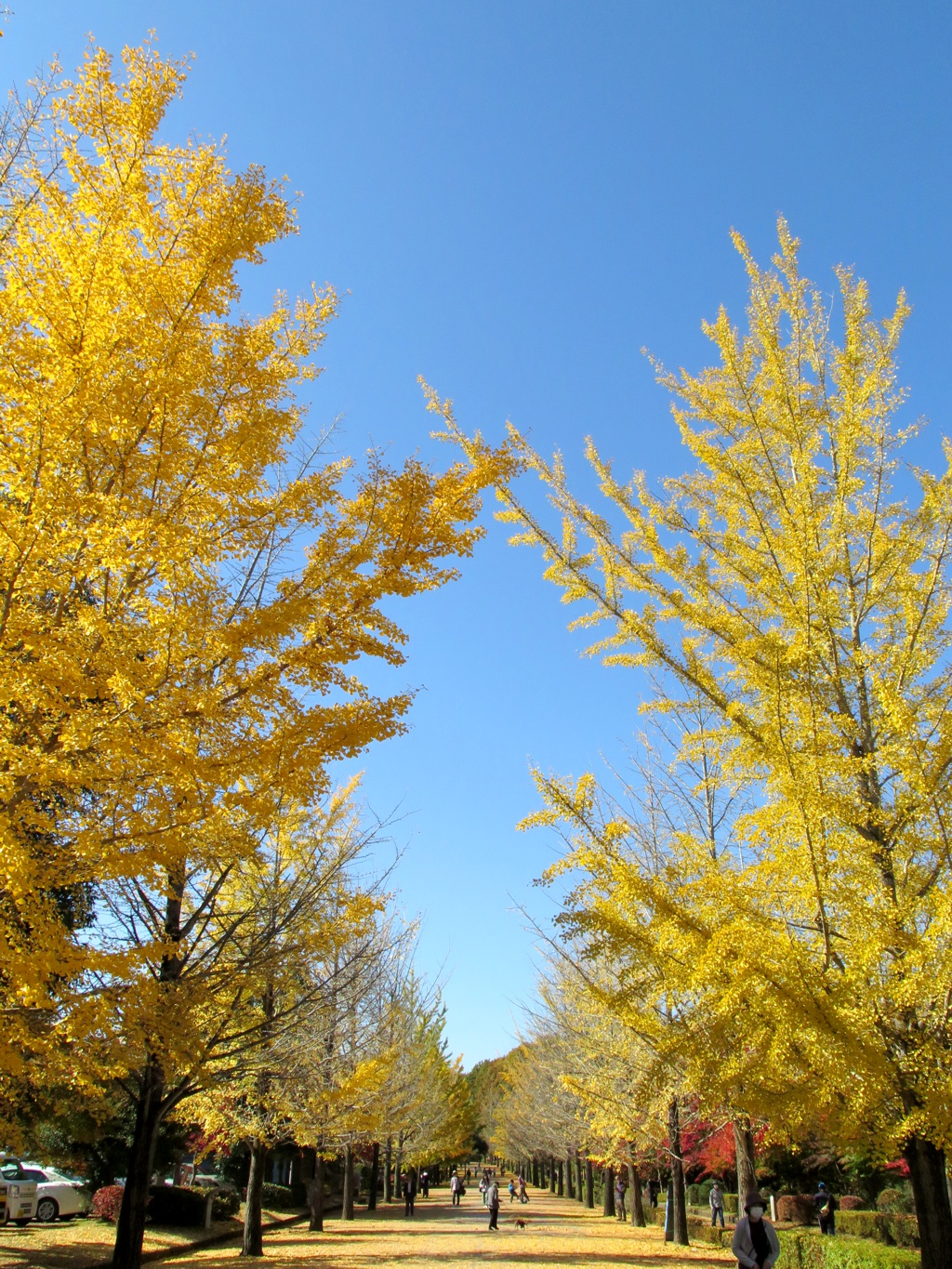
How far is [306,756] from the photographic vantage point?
4.39 meters

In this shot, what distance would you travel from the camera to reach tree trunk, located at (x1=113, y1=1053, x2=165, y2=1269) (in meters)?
8.27

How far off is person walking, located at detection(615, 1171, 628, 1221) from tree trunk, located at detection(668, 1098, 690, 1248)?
11472 mm

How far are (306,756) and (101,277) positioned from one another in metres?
2.85

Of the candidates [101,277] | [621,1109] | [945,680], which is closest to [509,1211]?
[621,1109]

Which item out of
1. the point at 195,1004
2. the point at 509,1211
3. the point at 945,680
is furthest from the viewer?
the point at 509,1211

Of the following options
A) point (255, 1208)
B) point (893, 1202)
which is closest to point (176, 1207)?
point (255, 1208)

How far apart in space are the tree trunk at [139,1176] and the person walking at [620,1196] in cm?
2147

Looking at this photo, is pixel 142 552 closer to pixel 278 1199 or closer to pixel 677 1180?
pixel 677 1180

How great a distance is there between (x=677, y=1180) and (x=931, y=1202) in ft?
41.4

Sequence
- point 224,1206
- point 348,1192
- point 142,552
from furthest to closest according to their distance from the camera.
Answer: point 348,1192 < point 224,1206 < point 142,552

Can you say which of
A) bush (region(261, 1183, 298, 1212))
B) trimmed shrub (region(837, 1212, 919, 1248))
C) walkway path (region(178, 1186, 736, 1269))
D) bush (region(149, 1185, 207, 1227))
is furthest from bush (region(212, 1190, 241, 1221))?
trimmed shrub (region(837, 1212, 919, 1248))

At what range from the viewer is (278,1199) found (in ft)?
83.3

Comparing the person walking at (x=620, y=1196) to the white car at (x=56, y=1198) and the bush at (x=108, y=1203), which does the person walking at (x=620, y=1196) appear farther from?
the white car at (x=56, y=1198)

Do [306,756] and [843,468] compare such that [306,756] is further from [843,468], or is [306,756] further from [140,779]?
[843,468]
